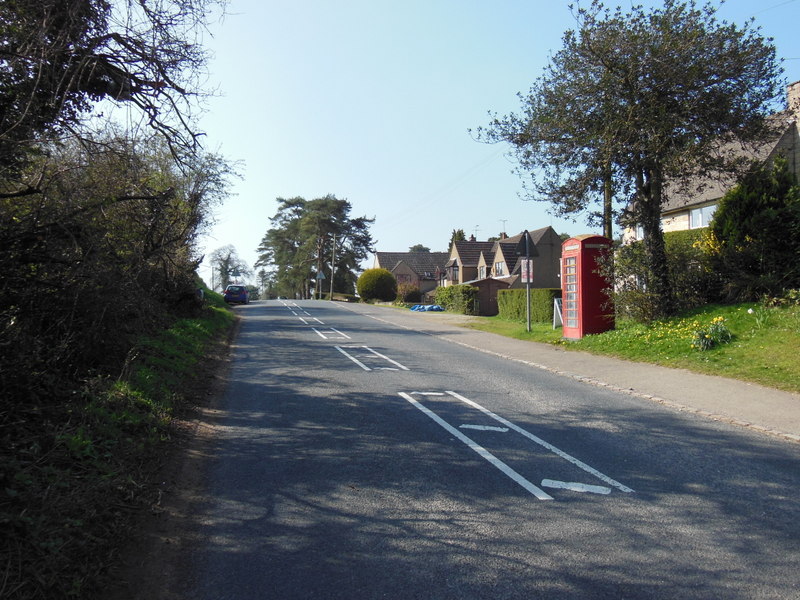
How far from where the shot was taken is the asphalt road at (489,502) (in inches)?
152

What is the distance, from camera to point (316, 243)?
79.8 metres

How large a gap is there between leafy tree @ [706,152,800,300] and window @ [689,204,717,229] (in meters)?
11.7

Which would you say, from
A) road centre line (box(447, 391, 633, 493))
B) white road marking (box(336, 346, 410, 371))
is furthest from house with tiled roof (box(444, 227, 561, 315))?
road centre line (box(447, 391, 633, 493))

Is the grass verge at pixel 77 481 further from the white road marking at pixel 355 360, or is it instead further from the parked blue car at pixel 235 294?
the parked blue car at pixel 235 294

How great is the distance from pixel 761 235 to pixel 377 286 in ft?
157

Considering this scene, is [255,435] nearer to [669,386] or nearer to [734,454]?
[734,454]

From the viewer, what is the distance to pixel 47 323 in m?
6.51

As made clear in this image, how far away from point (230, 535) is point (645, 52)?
551 inches

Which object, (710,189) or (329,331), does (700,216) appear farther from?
(329,331)

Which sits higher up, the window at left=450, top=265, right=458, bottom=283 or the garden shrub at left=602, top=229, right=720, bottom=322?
the window at left=450, top=265, right=458, bottom=283

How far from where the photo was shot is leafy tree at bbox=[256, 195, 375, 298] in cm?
7900

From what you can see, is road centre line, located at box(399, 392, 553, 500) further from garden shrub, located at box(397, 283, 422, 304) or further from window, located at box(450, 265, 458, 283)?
window, located at box(450, 265, 458, 283)

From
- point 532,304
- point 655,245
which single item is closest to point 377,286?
point 532,304

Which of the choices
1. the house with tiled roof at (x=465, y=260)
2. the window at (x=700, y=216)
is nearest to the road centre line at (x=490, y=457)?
the window at (x=700, y=216)
